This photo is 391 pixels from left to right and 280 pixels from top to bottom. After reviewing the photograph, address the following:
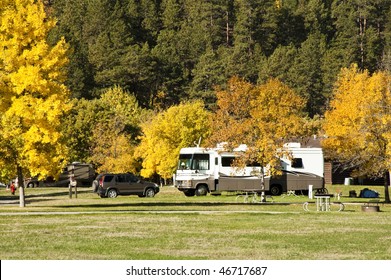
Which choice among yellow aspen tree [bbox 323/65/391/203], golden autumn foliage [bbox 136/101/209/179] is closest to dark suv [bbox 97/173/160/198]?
yellow aspen tree [bbox 323/65/391/203]

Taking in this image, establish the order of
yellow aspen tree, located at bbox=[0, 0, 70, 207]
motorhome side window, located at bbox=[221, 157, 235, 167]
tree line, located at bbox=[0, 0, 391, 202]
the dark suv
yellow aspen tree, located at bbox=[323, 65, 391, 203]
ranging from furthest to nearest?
motorhome side window, located at bbox=[221, 157, 235, 167] < the dark suv < yellow aspen tree, located at bbox=[323, 65, 391, 203] < tree line, located at bbox=[0, 0, 391, 202] < yellow aspen tree, located at bbox=[0, 0, 70, 207]

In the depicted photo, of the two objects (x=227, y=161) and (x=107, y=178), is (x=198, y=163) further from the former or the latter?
(x=107, y=178)

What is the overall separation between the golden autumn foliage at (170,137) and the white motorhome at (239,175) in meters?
17.5

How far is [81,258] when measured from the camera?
2161cm

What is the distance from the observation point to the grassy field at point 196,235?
74.6 feet

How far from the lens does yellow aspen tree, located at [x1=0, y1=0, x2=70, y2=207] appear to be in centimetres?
4378

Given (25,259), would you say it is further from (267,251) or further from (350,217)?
(350,217)

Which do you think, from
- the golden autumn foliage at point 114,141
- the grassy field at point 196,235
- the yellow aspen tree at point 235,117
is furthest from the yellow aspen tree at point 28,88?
the golden autumn foliage at point 114,141

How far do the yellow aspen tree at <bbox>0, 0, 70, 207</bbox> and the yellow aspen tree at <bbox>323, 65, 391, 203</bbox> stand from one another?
55.9ft

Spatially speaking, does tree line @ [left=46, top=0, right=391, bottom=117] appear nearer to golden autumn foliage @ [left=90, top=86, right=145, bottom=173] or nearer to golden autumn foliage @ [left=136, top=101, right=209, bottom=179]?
golden autumn foliage @ [left=90, top=86, right=145, bottom=173]

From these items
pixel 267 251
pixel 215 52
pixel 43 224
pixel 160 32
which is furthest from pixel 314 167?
pixel 160 32

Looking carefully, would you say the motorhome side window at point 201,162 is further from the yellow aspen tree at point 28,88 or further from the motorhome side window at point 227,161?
the yellow aspen tree at point 28,88

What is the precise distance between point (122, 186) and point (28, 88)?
18805 mm

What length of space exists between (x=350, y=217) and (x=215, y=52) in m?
131
